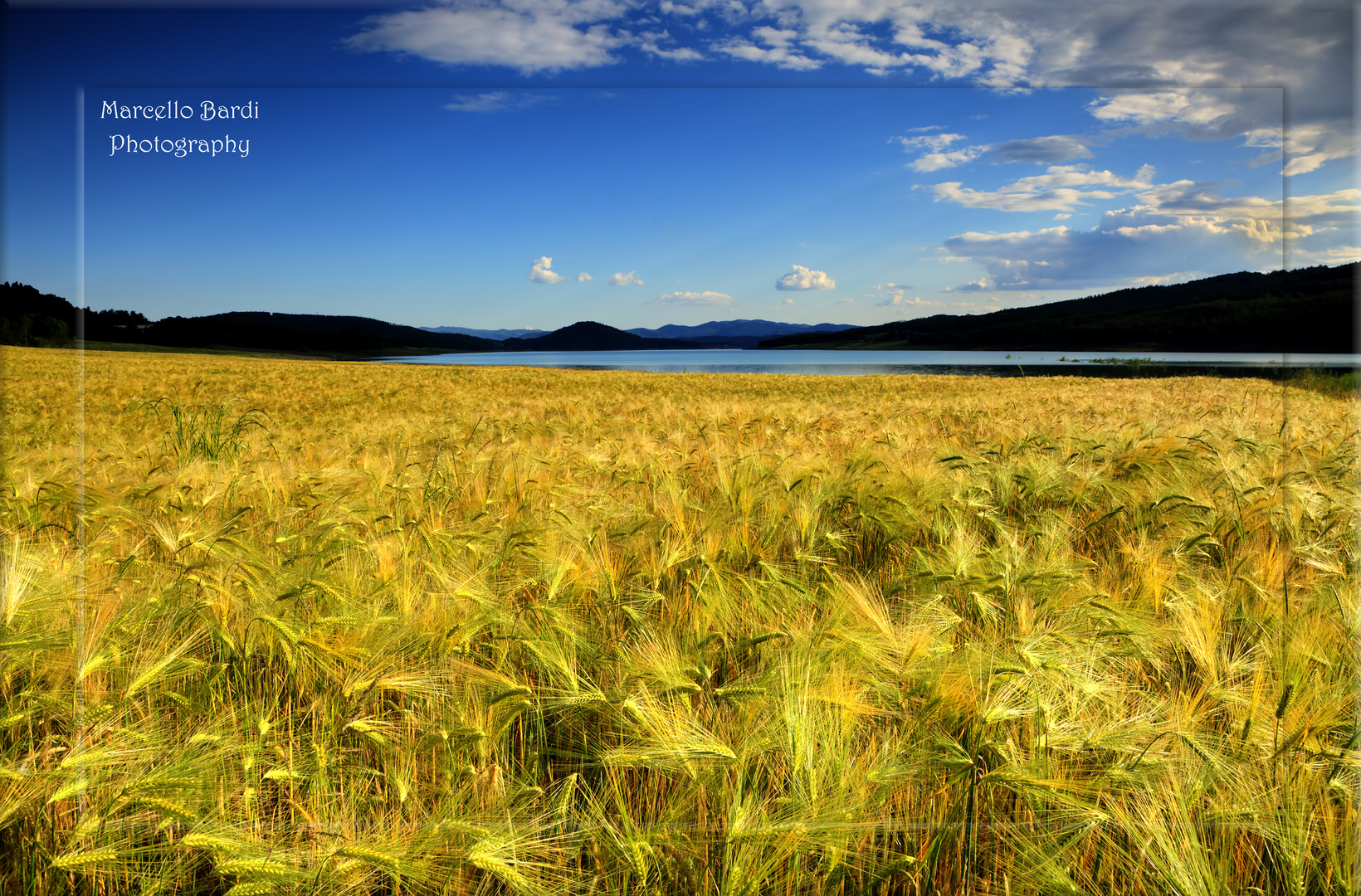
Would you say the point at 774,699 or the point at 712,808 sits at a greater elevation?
the point at 774,699

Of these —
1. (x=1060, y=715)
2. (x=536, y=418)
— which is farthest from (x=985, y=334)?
(x=1060, y=715)

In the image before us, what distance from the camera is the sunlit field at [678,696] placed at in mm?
1184

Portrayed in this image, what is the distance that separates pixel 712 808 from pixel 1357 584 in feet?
7.79

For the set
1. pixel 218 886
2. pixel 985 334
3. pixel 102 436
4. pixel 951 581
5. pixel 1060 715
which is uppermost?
pixel 985 334

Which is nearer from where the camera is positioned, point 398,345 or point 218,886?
point 218,886

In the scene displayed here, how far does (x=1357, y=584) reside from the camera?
213cm

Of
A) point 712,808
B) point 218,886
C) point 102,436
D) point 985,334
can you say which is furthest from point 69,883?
point 985,334

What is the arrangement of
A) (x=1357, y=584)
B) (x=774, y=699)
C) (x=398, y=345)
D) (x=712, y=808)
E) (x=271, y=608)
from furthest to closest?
(x=398, y=345) → (x=1357, y=584) → (x=271, y=608) → (x=774, y=699) → (x=712, y=808)

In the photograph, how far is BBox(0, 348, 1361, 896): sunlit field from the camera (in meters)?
1.18

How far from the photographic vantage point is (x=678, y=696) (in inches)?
61.4

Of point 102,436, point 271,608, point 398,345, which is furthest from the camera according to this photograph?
point 398,345

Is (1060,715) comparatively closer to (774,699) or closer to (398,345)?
(774,699)

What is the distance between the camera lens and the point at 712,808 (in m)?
1.30

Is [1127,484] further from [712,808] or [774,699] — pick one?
[712,808]
